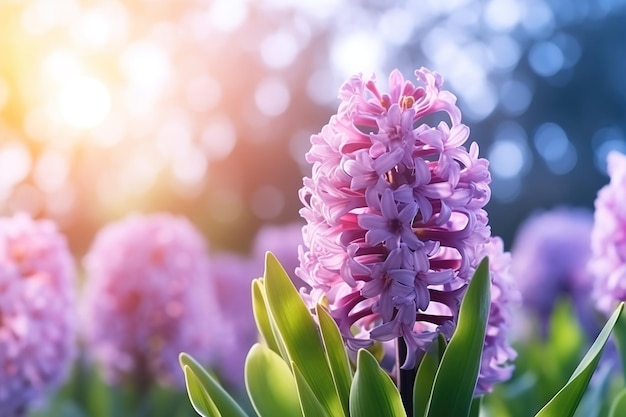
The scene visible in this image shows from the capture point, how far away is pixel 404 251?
0.96 m

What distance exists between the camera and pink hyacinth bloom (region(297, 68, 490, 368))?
0.96 m

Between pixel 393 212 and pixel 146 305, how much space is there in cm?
180

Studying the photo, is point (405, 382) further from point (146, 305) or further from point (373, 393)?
point (146, 305)

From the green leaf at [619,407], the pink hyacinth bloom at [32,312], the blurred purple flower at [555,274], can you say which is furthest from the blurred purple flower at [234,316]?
the green leaf at [619,407]

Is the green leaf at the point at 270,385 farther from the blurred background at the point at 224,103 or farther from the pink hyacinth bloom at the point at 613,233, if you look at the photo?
the blurred background at the point at 224,103

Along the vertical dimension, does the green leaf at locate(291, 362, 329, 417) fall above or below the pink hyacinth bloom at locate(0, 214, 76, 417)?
below

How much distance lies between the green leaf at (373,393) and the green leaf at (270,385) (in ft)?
0.58

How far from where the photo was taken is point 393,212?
955 millimetres

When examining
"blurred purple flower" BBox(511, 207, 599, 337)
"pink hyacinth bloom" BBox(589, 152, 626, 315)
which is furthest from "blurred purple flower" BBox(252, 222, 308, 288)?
"pink hyacinth bloom" BBox(589, 152, 626, 315)

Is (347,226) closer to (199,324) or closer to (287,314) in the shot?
(287,314)

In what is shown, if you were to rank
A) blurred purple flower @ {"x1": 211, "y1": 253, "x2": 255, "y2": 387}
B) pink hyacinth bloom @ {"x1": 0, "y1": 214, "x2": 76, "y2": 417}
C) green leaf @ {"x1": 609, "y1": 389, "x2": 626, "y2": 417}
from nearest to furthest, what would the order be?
green leaf @ {"x1": 609, "y1": 389, "x2": 626, "y2": 417} < pink hyacinth bloom @ {"x1": 0, "y1": 214, "x2": 76, "y2": 417} < blurred purple flower @ {"x1": 211, "y1": 253, "x2": 255, "y2": 387}

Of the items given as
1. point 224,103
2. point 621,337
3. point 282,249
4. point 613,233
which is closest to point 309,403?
point 621,337

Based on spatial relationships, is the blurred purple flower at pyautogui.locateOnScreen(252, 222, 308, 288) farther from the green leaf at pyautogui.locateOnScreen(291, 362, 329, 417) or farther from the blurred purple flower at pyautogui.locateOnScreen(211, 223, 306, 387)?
the green leaf at pyautogui.locateOnScreen(291, 362, 329, 417)

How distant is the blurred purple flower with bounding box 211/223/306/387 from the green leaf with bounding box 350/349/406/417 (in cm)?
261
